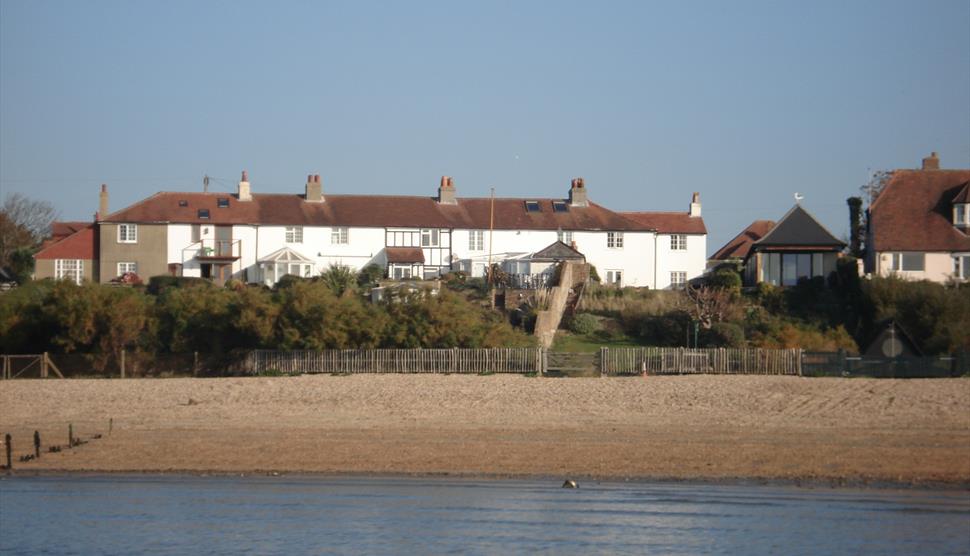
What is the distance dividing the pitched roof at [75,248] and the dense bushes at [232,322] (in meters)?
14.6

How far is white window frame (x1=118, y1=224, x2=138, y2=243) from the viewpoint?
193ft

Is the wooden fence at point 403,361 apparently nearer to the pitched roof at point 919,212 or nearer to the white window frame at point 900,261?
the white window frame at point 900,261

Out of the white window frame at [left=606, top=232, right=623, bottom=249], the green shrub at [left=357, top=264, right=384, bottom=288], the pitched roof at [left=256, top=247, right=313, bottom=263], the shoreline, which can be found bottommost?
the shoreline

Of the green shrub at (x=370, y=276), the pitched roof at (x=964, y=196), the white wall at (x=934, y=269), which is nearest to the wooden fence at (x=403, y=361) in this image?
the green shrub at (x=370, y=276)

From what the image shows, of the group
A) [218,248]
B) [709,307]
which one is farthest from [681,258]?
[218,248]

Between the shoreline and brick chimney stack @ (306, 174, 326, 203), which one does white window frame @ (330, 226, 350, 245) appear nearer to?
brick chimney stack @ (306, 174, 326, 203)

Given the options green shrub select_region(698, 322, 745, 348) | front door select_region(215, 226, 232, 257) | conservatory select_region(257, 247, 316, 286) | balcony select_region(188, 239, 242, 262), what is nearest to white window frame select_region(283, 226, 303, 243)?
conservatory select_region(257, 247, 316, 286)

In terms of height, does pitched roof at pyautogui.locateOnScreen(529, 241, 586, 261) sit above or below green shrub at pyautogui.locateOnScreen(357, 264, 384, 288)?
above

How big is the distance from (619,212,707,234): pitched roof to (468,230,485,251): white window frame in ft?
29.4

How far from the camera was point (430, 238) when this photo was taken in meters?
60.8

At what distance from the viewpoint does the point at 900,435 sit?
87.6ft

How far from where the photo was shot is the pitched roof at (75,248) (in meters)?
59.1

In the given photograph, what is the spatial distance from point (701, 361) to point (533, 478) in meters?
16.3

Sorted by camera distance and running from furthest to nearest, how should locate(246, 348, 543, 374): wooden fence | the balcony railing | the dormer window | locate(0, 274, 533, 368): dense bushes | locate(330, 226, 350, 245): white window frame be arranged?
locate(330, 226, 350, 245): white window frame < the balcony railing < the dormer window < locate(0, 274, 533, 368): dense bushes < locate(246, 348, 543, 374): wooden fence
